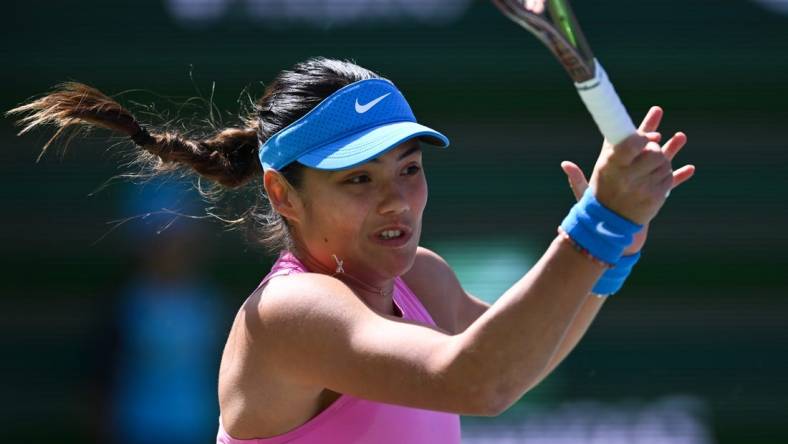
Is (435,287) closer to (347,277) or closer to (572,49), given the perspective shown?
(347,277)

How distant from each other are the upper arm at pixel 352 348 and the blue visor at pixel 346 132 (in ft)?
0.72

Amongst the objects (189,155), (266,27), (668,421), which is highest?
(189,155)

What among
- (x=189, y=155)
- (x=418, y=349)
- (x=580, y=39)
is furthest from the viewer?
(x=189, y=155)

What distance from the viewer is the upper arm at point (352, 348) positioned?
1.59 m

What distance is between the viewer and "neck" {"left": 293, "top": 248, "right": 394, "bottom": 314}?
1.99 metres

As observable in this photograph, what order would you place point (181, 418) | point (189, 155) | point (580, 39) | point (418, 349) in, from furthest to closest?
1. point (181, 418)
2. point (189, 155)
3. point (418, 349)
4. point (580, 39)

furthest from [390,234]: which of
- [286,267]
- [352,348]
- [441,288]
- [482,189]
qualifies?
[482,189]

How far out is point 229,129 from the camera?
2219mm

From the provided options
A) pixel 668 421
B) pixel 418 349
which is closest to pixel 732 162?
pixel 668 421

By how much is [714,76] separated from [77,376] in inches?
90.1

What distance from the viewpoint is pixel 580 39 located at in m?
1.45

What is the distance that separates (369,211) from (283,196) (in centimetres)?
20

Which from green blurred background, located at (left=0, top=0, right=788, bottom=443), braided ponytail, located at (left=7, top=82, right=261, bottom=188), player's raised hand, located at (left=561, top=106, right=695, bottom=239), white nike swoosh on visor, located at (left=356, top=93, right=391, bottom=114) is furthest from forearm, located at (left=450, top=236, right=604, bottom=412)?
green blurred background, located at (left=0, top=0, right=788, bottom=443)

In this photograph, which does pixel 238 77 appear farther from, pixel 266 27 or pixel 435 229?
pixel 435 229
